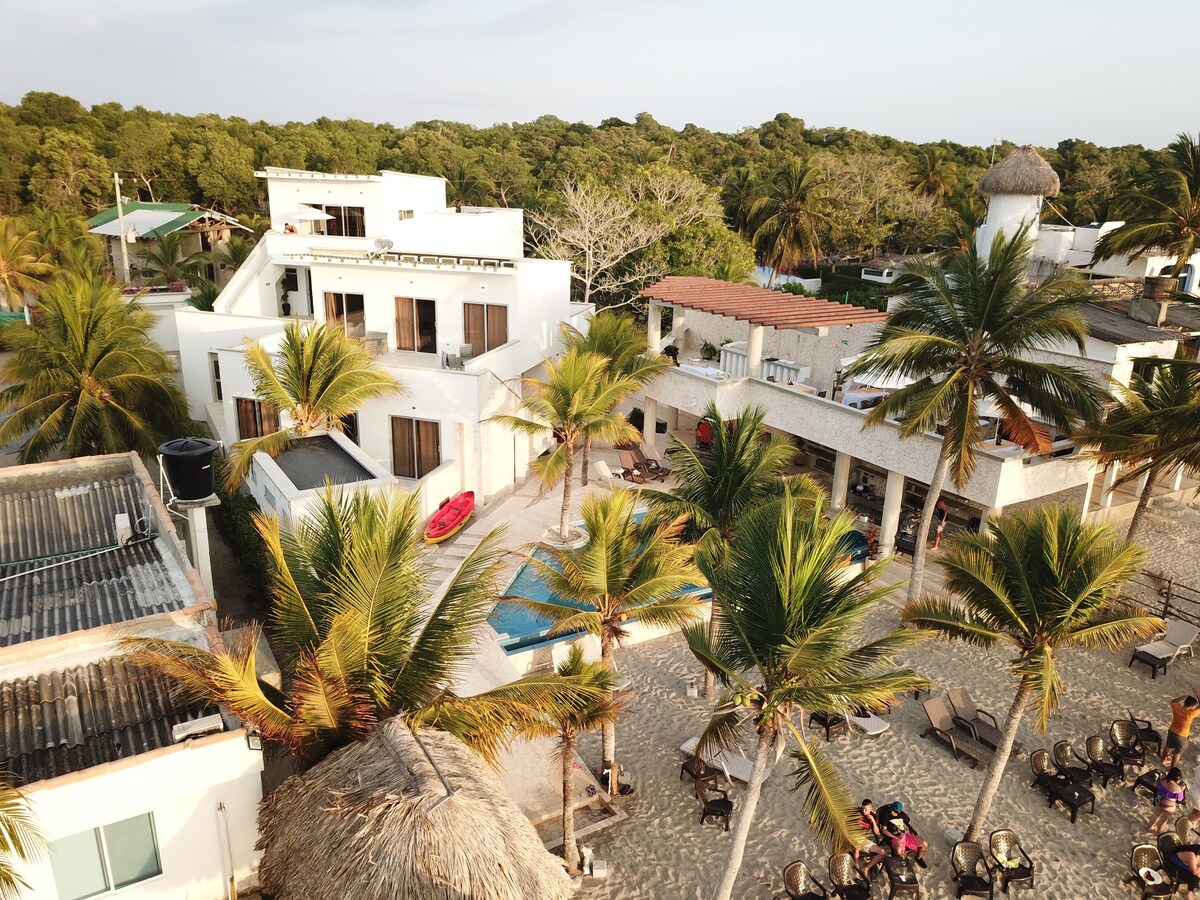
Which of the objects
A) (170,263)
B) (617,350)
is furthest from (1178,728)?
(170,263)

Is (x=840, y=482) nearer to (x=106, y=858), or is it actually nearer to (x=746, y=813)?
(x=746, y=813)

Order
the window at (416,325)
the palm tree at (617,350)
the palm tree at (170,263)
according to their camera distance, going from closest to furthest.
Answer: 1. the palm tree at (617,350)
2. the window at (416,325)
3. the palm tree at (170,263)

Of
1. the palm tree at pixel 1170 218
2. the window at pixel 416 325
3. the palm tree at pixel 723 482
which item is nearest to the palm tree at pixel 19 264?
the window at pixel 416 325

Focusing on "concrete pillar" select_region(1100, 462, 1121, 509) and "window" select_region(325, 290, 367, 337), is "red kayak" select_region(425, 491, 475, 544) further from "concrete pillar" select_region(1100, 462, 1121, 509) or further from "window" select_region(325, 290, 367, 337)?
"concrete pillar" select_region(1100, 462, 1121, 509)

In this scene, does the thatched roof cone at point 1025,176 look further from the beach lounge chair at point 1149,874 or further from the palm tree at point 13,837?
the palm tree at point 13,837

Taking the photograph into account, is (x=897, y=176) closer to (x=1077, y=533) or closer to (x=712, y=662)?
(x=1077, y=533)

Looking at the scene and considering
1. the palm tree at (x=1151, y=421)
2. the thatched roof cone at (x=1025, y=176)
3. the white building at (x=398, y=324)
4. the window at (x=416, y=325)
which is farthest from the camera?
the window at (x=416, y=325)
